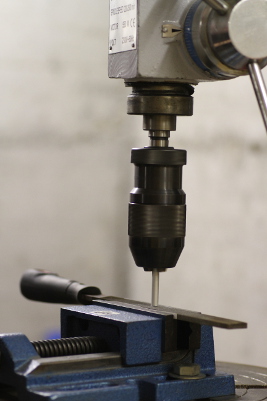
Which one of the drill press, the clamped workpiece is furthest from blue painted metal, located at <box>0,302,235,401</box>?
the drill press

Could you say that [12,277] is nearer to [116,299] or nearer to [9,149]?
[9,149]

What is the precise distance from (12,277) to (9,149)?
420mm

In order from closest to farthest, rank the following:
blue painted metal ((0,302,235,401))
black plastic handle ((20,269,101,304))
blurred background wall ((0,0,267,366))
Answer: blue painted metal ((0,302,235,401)) < black plastic handle ((20,269,101,304)) < blurred background wall ((0,0,267,366))

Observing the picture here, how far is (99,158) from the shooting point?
263cm

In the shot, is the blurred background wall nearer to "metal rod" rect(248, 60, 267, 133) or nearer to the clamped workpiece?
the clamped workpiece

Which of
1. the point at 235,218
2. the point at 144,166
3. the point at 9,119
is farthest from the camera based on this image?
the point at 235,218

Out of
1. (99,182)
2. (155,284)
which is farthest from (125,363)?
(99,182)

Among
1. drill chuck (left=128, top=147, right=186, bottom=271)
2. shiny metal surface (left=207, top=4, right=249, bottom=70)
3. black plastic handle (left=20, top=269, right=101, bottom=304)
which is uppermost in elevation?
shiny metal surface (left=207, top=4, right=249, bottom=70)

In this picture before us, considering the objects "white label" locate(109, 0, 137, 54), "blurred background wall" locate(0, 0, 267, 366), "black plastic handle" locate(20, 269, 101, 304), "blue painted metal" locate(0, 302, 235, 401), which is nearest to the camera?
"blue painted metal" locate(0, 302, 235, 401)

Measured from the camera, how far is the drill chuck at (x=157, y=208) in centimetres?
98

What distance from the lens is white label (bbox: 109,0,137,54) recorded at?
0.96 metres

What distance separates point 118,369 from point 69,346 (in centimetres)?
7

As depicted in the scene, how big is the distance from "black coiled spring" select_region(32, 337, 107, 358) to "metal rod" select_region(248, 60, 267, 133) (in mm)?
352

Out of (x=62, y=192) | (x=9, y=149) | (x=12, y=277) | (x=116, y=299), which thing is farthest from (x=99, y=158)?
(x=116, y=299)
